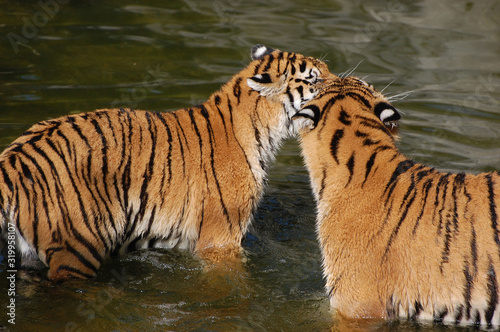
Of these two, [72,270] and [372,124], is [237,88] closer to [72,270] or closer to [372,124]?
[372,124]

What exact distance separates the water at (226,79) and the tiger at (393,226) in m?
0.20

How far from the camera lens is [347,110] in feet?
13.5

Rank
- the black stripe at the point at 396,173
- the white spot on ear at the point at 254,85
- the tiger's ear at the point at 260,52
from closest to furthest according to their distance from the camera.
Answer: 1. the black stripe at the point at 396,173
2. the white spot on ear at the point at 254,85
3. the tiger's ear at the point at 260,52

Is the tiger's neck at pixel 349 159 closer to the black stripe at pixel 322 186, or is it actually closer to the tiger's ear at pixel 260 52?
the black stripe at pixel 322 186

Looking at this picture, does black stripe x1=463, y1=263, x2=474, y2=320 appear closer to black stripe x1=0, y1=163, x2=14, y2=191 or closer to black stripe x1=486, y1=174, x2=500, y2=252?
black stripe x1=486, y1=174, x2=500, y2=252

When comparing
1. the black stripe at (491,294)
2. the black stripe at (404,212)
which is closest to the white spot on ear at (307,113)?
the black stripe at (404,212)

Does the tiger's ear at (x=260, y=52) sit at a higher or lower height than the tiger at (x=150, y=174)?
higher

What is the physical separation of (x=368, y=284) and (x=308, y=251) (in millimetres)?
1371

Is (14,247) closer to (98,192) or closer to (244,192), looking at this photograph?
(98,192)

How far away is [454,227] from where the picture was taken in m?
3.59

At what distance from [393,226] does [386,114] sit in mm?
731

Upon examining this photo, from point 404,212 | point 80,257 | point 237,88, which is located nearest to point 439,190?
point 404,212

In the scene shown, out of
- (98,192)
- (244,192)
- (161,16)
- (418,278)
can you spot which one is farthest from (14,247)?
(161,16)

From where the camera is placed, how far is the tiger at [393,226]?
3531mm
